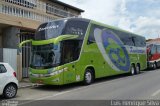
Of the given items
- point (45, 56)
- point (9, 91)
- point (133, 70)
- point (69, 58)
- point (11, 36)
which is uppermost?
point (11, 36)

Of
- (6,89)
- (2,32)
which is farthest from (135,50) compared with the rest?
(6,89)

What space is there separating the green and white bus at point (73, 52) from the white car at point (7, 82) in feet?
8.01

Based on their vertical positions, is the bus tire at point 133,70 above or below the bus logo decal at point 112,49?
below

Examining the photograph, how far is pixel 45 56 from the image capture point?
14.6 meters

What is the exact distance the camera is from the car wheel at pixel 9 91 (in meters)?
11.7

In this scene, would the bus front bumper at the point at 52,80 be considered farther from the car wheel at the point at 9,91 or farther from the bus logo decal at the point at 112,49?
the bus logo decal at the point at 112,49

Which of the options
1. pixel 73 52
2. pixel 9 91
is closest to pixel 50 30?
pixel 73 52

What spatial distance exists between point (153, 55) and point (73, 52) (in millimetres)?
17465

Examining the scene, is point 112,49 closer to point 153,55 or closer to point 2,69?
point 2,69

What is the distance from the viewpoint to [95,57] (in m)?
17.6

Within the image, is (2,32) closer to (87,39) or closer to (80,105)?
(87,39)

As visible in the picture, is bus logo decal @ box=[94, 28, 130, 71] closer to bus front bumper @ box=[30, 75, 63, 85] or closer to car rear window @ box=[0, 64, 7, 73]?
bus front bumper @ box=[30, 75, 63, 85]

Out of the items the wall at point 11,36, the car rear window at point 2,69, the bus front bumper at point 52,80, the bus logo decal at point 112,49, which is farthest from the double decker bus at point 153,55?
the car rear window at point 2,69

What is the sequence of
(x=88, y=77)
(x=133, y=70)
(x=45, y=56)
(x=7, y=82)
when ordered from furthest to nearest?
(x=133, y=70), (x=88, y=77), (x=45, y=56), (x=7, y=82)
